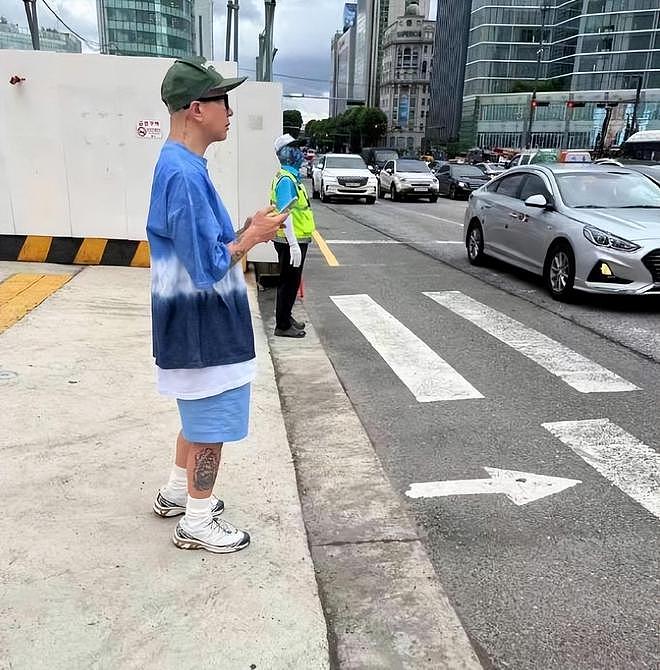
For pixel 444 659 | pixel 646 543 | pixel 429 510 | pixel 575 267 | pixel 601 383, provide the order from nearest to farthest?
pixel 444 659 → pixel 646 543 → pixel 429 510 → pixel 601 383 → pixel 575 267

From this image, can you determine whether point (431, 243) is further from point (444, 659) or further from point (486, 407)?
point (444, 659)

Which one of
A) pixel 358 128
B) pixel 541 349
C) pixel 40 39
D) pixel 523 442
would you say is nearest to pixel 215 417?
pixel 523 442

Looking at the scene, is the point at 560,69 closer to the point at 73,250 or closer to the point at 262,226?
the point at 73,250

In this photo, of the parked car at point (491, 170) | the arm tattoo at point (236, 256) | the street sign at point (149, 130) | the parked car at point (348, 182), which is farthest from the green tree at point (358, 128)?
the arm tattoo at point (236, 256)

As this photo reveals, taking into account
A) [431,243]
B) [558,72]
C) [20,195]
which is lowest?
[431,243]

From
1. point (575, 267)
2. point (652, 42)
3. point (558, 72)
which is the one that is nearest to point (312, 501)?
point (575, 267)

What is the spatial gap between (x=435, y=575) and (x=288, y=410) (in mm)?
2072

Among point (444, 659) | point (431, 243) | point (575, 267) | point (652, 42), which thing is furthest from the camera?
point (652, 42)

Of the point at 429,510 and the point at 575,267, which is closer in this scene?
the point at 429,510

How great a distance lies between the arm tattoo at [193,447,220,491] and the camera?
2.72 metres

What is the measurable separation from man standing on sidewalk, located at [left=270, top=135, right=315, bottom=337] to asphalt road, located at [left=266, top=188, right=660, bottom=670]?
20.7 inches

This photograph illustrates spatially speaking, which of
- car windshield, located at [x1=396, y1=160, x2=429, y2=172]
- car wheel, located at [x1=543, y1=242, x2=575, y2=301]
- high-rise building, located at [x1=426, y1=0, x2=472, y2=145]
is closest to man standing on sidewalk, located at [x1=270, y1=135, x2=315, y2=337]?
car wheel, located at [x1=543, y1=242, x2=575, y2=301]

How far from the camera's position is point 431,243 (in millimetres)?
13594

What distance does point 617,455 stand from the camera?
404 cm
